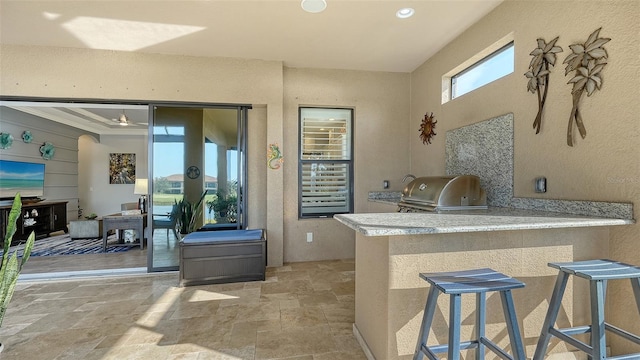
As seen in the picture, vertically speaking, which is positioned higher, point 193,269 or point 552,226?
point 552,226

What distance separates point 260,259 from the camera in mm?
3148

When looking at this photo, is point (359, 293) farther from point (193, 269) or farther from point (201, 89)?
point (201, 89)

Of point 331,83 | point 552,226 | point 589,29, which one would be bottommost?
point 552,226

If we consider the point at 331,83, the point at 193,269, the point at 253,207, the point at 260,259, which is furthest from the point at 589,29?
the point at 193,269

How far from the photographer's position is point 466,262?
1598mm

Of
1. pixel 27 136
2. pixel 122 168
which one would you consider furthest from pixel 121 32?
pixel 122 168

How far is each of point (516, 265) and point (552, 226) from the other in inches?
12.3

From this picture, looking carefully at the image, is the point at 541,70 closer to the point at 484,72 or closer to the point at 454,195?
the point at 484,72

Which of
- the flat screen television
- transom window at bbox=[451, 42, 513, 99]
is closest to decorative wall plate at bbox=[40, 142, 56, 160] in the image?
the flat screen television

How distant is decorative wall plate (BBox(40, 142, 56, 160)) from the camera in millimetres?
5825

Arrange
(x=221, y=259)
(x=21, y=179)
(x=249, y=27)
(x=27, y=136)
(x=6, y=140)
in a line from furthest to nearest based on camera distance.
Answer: (x=27, y=136) < (x=21, y=179) < (x=6, y=140) < (x=221, y=259) < (x=249, y=27)

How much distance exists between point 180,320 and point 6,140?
5.63 m

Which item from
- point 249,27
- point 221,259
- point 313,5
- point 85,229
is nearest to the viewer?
point 313,5

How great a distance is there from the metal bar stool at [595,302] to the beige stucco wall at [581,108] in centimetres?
40
